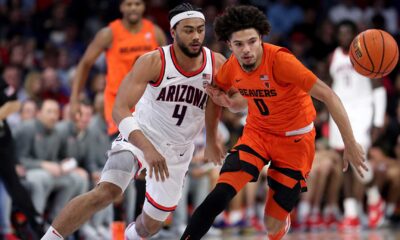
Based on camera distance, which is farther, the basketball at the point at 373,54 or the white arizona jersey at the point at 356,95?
the white arizona jersey at the point at 356,95

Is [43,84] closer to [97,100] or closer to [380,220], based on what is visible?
[97,100]

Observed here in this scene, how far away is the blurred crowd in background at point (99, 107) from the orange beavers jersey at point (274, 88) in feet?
7.42

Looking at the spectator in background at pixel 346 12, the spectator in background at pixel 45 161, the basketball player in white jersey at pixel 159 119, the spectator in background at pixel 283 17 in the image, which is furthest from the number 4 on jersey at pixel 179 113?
the spectator in background at pixel 346 12

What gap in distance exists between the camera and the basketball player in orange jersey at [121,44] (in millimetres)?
8852

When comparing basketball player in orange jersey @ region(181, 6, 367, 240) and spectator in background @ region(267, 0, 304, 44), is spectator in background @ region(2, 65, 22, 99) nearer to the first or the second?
spectator in background @ region(267, 0, 304, 44)

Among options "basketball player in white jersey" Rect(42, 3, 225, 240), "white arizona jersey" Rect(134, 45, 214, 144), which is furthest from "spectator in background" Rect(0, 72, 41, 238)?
"white arizona jersey" Rect(134, 45, 214, 144)

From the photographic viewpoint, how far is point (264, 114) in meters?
7.02

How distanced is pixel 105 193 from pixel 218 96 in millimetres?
1173

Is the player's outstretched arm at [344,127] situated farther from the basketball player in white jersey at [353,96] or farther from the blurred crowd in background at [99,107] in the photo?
the basketball player in white jersey at [353,96]

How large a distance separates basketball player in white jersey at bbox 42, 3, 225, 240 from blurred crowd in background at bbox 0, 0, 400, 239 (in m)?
1.45

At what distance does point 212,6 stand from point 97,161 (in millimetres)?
4880

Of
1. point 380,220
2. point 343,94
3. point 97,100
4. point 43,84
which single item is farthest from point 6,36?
point 380,220

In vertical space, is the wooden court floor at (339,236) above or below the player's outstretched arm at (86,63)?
below

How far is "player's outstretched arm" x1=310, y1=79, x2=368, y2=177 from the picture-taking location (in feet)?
20.4
